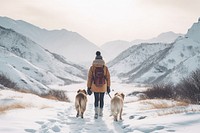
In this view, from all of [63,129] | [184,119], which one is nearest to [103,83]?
[63,129]

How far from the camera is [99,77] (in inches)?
574

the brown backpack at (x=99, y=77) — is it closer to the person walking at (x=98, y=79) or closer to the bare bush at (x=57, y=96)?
the person walking at (x=98, y=79)

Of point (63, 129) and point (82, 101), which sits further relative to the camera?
point (82, 101)

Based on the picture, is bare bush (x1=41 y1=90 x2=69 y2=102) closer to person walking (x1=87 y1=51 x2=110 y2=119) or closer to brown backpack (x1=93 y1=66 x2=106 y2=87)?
person walking (x1=87 y1=51 x2=110 y2=119)

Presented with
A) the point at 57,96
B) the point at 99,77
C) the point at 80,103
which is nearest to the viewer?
the point at 80,103

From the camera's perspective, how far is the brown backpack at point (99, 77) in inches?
569

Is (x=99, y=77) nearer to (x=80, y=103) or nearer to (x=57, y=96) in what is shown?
(x=80, y=103)

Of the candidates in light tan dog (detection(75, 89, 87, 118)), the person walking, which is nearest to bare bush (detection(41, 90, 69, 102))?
the person walking

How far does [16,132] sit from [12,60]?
185m

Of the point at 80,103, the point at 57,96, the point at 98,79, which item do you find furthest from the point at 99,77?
the point at 57,96

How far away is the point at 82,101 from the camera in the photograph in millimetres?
14305

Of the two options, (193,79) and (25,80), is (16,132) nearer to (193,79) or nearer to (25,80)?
(193,79)

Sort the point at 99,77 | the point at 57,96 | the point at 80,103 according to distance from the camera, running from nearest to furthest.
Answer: the point at 80,103, the point at 99,77, the point at 57,96

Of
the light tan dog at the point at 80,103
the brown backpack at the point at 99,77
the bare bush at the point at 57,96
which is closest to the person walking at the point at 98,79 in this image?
the brown backpack at the point at 99,77
